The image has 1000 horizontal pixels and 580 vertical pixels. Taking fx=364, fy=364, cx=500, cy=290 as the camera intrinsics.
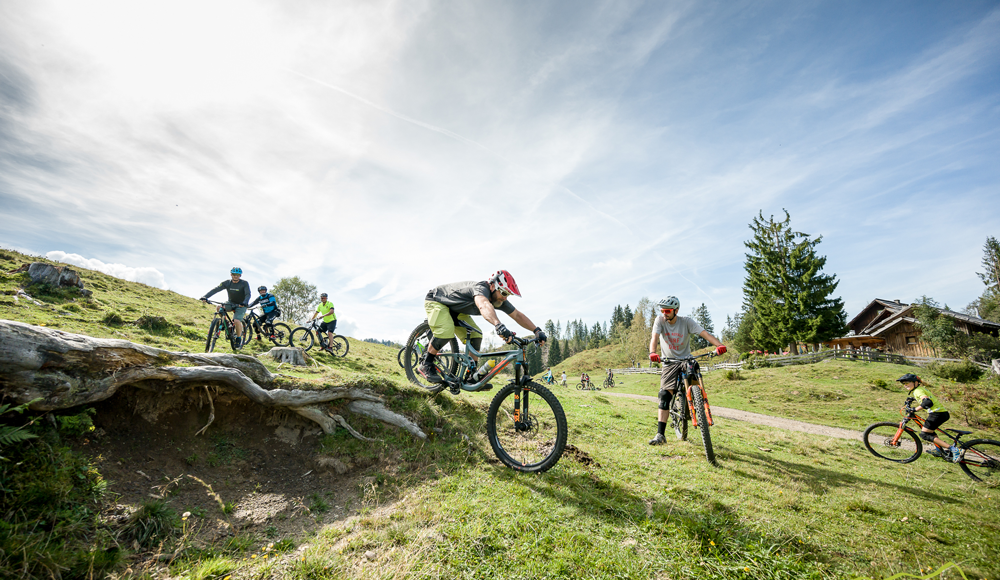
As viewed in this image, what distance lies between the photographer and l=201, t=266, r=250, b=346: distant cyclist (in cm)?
1121

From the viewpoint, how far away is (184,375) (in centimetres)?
485

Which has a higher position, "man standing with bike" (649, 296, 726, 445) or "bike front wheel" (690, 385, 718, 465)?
"man standing with bike" (649, 296, 726, 445)

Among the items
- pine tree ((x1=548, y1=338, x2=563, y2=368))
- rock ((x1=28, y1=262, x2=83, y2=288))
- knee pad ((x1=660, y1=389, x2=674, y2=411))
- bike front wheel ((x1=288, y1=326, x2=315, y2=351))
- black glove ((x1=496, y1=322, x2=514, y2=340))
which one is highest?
rock ((x1=28, y1=262, x2=83, y2=288))

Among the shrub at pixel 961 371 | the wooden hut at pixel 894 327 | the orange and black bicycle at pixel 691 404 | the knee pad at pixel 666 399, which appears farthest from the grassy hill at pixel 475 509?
the wooden hut at pixel 894 327

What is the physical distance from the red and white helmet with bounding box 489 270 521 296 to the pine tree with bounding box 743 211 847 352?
45784mm

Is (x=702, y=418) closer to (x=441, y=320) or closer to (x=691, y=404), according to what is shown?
(x=691, y=404)

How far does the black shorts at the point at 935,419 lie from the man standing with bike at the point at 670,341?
6.84 metres

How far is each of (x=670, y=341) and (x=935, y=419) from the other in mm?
7627

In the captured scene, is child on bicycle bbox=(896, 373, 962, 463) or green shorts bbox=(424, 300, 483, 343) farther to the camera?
child on bicycle bbox=(896, 373, 962, 463)

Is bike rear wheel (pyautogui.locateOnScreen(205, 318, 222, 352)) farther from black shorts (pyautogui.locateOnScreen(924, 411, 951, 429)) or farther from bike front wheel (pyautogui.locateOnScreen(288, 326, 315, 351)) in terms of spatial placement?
black shorts (pyautogui.locateOnScreen(924, 411, 951, 429))

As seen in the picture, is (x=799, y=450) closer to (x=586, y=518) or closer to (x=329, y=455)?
(x=586, y=518)

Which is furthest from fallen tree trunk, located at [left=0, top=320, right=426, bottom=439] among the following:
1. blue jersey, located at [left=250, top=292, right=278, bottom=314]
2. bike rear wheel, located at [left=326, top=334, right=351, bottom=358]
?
bike rear wheel, located at [left=326, top=334, right=351, bottom=358]

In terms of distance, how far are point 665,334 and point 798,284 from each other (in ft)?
145

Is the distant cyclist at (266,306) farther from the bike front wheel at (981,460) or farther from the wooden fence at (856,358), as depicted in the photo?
the wooden fence at (856,358)
